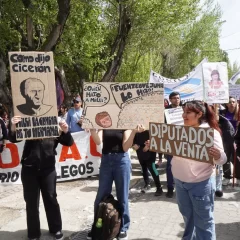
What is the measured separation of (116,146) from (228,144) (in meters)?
3.40

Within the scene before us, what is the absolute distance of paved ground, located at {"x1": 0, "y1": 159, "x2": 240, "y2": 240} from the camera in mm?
4320

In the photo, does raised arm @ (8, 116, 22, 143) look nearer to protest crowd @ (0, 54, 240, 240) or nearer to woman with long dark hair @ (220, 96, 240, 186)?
protest crowd @ (0, 54, 240, 240)

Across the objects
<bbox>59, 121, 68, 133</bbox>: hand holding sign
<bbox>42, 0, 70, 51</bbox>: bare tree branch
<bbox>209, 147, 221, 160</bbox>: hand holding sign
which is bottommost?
<bbox>209, 147, 221, 160</bbox>: hand holding sign

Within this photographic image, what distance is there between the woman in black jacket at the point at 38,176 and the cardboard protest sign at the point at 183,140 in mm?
1178

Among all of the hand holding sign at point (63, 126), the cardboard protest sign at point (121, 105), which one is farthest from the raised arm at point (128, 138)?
the hand holding sign at point (63, 126)

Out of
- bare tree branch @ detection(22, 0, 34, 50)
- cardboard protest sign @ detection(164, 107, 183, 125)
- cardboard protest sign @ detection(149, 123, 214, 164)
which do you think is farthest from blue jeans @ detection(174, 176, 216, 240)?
bare tree branch @ detection(22, 0, 34, 50)

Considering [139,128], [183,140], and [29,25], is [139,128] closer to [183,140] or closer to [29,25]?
[183,140]

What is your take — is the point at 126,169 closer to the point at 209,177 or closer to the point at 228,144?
the point at 209,177

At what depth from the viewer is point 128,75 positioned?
23.6 m

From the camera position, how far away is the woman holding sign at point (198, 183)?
3201mm

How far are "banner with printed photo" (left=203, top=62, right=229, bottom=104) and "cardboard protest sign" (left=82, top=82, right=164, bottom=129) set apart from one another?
352 centimetres

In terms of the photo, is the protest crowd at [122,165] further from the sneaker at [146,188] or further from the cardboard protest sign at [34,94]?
the sneaker at [146,188]

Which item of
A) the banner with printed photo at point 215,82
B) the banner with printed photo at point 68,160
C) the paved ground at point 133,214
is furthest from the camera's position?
the banner with printed photo at point 215,82

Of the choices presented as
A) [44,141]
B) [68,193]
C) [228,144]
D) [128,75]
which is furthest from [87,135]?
[128,75]
